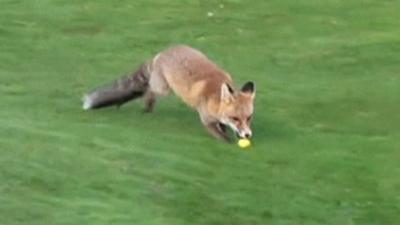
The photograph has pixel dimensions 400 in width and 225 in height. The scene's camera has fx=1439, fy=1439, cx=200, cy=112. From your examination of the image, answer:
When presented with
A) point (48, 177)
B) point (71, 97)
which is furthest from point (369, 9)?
point (48, 177)

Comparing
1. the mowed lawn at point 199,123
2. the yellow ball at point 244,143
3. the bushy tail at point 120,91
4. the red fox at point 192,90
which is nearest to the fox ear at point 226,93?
the red fox at point 192,90

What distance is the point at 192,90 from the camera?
Answer: 10.3m

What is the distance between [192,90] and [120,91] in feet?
2.21

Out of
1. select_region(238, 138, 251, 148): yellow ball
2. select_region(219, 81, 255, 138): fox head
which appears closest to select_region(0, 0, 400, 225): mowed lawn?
select_region(238, 138, 251, 148): yellow ball

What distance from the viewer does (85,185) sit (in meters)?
8.06

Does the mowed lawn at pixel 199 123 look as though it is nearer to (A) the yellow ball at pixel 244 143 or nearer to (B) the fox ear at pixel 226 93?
(A) the yellow ball at pixel 244 143

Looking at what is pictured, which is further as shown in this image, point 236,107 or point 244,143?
point 236,107

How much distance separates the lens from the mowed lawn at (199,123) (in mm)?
7895

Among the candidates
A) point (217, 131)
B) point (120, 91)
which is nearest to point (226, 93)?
point (217, 131)

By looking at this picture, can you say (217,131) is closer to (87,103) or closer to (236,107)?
(236,107)

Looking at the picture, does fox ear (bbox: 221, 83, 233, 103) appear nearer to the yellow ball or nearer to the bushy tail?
the yellow ball

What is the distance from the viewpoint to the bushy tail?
10.5 metres

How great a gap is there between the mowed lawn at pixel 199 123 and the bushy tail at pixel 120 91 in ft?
0.31

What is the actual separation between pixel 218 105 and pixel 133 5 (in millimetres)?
5110
